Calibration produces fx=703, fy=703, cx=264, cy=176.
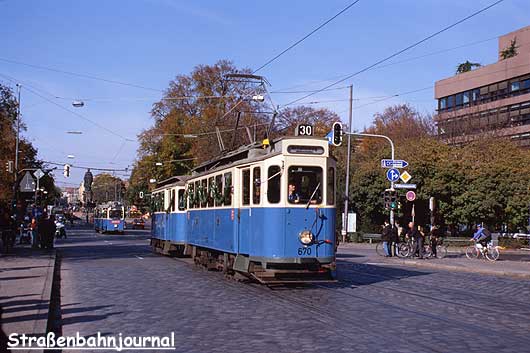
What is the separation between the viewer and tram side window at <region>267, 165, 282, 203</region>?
15.7 meters

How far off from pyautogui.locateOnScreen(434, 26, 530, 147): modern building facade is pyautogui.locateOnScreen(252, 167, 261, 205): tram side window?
43.8 meters

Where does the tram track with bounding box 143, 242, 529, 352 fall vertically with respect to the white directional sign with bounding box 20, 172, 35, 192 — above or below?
below

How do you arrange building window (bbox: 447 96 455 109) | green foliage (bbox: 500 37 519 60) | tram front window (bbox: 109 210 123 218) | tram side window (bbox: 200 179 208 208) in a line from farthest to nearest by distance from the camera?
1. building window (bbox: 447 96 455 109)
2. green foliage (bbox: 500 37 519 60)
3. tram front window (bbox: 109 210 123 218)
4. tram side window (bbox: 200 179 208 208)

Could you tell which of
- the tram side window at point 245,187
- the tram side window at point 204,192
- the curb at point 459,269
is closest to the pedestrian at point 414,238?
the curb at point 459,269

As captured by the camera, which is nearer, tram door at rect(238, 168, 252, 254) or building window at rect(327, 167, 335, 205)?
building window at rect(327, 167, 335, 205)

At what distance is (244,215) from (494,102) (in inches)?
2072

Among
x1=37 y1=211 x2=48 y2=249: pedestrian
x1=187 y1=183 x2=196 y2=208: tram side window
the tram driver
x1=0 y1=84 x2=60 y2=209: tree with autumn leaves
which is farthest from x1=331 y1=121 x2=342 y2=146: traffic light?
x1=0 y1=84 x2=60 y2=209: tree with autumn leaves

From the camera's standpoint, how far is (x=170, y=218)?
28.7 m

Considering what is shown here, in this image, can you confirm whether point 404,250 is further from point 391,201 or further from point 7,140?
point 7,140

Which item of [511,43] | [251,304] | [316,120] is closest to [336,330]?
[251,304]

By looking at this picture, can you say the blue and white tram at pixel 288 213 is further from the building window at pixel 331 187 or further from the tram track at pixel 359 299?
the tram track at pixel 359 299

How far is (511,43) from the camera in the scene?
2709 inches

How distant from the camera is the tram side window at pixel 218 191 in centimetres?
1893

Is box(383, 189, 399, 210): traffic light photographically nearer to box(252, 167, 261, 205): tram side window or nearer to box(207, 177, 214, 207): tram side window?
box(207, 177, 214, 207): tram side window
